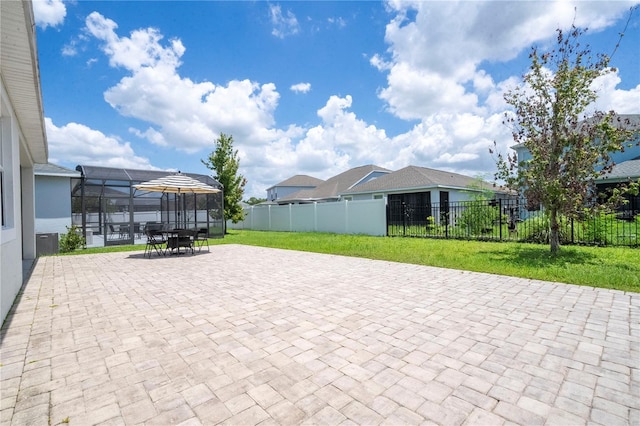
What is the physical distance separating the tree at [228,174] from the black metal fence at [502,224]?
1141 cm

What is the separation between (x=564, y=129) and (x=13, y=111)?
524 inches

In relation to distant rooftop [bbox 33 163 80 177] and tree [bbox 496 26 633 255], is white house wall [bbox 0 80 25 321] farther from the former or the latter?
tree [bbox 496 26 633 255]

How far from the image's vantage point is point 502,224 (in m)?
13.5

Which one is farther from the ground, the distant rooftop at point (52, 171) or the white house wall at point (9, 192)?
the distant rooftop at point (52, 171)

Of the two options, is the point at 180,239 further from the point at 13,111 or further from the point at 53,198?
the point at 53,198

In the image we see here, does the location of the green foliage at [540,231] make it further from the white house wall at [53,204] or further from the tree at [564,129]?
the white house wall at [53,204]

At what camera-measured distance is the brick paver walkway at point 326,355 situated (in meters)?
2.26

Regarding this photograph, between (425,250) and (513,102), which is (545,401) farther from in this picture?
(513,102)

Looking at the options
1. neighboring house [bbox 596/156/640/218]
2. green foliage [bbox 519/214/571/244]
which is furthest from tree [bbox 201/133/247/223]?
neighboring house [bbox 596/156/640/218]

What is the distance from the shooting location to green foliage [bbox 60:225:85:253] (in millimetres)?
12852

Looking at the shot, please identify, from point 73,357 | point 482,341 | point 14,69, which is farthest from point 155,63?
point 482,341

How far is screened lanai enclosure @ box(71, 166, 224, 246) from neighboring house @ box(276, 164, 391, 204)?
1263cm

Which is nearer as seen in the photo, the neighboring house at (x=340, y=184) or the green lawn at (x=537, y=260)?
the green lawn at (x=537, y=260)

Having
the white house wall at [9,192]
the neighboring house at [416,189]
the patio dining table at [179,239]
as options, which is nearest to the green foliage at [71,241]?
the patio dining table at [179,239]
